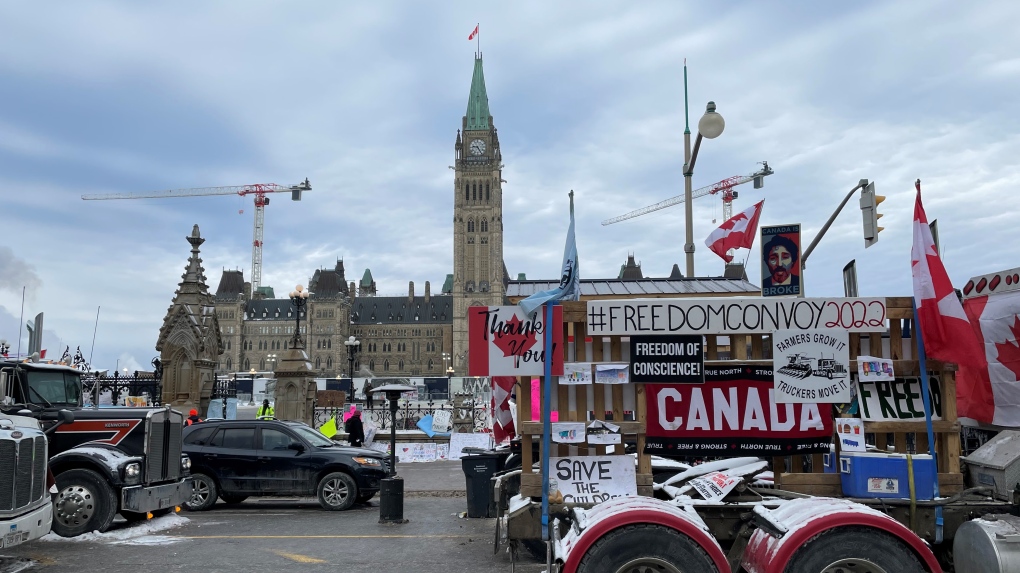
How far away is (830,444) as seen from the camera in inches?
278

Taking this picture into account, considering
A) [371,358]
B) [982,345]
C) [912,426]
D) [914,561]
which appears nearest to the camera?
[914,561]

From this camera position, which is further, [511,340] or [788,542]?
[511,340]

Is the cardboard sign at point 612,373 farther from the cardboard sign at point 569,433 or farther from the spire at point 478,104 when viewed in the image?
the spire at point 478,104

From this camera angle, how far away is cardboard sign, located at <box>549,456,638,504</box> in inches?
268

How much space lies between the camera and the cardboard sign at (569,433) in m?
6.81

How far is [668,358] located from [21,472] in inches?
279

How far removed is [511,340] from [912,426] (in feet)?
11.5

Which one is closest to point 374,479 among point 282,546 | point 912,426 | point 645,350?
point 282,546

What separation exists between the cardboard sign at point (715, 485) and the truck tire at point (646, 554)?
1087mm

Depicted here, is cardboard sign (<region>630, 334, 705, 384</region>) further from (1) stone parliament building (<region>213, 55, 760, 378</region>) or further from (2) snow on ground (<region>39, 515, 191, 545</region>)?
(1) stone parliament building (<region>213, 55, 760, 378</region>)

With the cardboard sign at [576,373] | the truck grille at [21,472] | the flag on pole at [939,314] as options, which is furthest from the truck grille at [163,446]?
the flag on pole at [939,314]

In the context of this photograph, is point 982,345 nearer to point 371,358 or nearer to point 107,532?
point 107,532

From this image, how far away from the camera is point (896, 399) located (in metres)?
6.93

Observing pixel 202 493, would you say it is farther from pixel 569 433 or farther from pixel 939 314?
pixel 939 314
